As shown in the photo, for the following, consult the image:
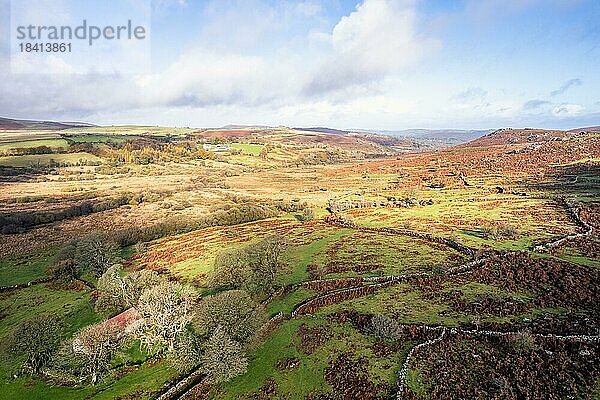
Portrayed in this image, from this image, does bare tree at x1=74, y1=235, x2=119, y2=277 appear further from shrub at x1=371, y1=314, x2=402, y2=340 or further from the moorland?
shrub at x1=371, y1=314, x2=402, y2=340

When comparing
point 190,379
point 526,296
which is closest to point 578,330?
point 526,296

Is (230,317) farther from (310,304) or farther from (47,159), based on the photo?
(47,159)

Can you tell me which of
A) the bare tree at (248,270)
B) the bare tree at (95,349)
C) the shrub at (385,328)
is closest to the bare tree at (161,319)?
the bare tree at (95,349)

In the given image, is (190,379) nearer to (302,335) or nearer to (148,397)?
(148,397)

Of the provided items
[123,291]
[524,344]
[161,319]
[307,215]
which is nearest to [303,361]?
[161,319]

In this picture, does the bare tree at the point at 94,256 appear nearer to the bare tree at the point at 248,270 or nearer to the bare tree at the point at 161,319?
the bare tree at the point at 248,270

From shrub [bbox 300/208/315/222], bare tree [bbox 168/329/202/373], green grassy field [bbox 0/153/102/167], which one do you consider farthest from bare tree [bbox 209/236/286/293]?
green grassy field [bbox 0/153/102/167]
